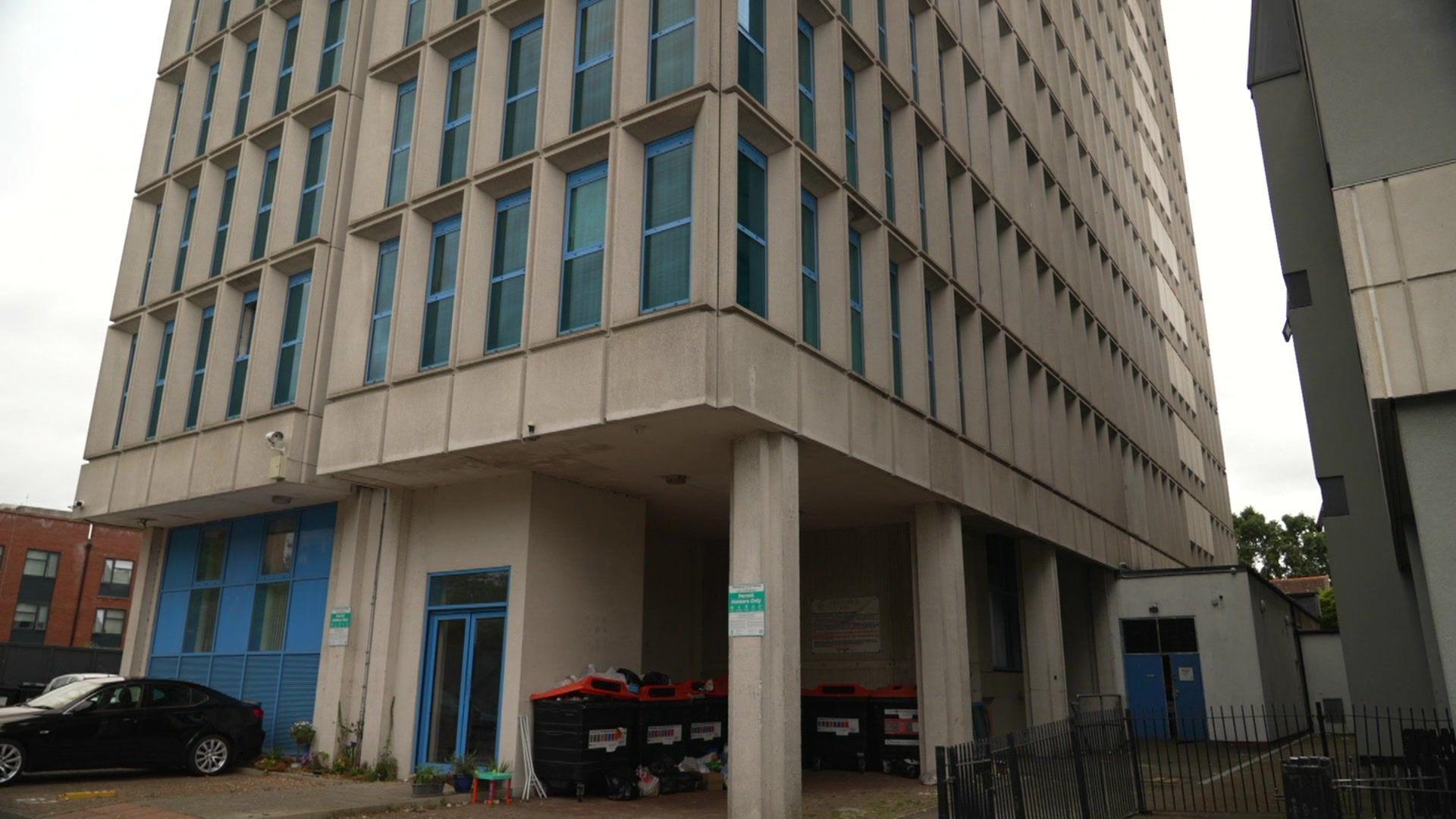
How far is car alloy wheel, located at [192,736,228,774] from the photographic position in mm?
15555

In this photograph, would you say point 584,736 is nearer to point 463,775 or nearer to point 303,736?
point 463,775

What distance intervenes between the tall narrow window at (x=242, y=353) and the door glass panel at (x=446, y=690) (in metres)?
6.16

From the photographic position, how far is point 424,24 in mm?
17438

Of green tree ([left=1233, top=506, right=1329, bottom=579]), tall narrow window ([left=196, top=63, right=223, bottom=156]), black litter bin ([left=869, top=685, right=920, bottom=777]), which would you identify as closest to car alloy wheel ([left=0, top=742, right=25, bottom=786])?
black litter bin ([left=869, top=685, right=920, bottom=777])

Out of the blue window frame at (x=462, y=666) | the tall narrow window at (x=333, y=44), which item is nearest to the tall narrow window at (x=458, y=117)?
the tall narrow window at (x=333, y=44)

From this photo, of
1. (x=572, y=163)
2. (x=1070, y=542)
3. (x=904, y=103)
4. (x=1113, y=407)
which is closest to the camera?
(x=572, y=163)

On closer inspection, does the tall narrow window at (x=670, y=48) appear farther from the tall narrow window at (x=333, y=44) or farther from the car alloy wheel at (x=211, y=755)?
the car alloy wheel at (x=211, y=755)

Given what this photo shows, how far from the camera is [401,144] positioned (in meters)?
17.7

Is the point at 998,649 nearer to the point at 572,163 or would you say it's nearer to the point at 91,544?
the point at 572,163

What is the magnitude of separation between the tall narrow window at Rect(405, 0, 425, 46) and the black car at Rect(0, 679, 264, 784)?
11.6 m

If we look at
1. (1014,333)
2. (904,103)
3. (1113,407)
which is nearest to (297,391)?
(904,103)

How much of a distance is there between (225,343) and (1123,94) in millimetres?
36359

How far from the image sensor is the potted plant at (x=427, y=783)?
1341 cm

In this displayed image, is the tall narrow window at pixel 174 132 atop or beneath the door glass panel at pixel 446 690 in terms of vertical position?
atop
